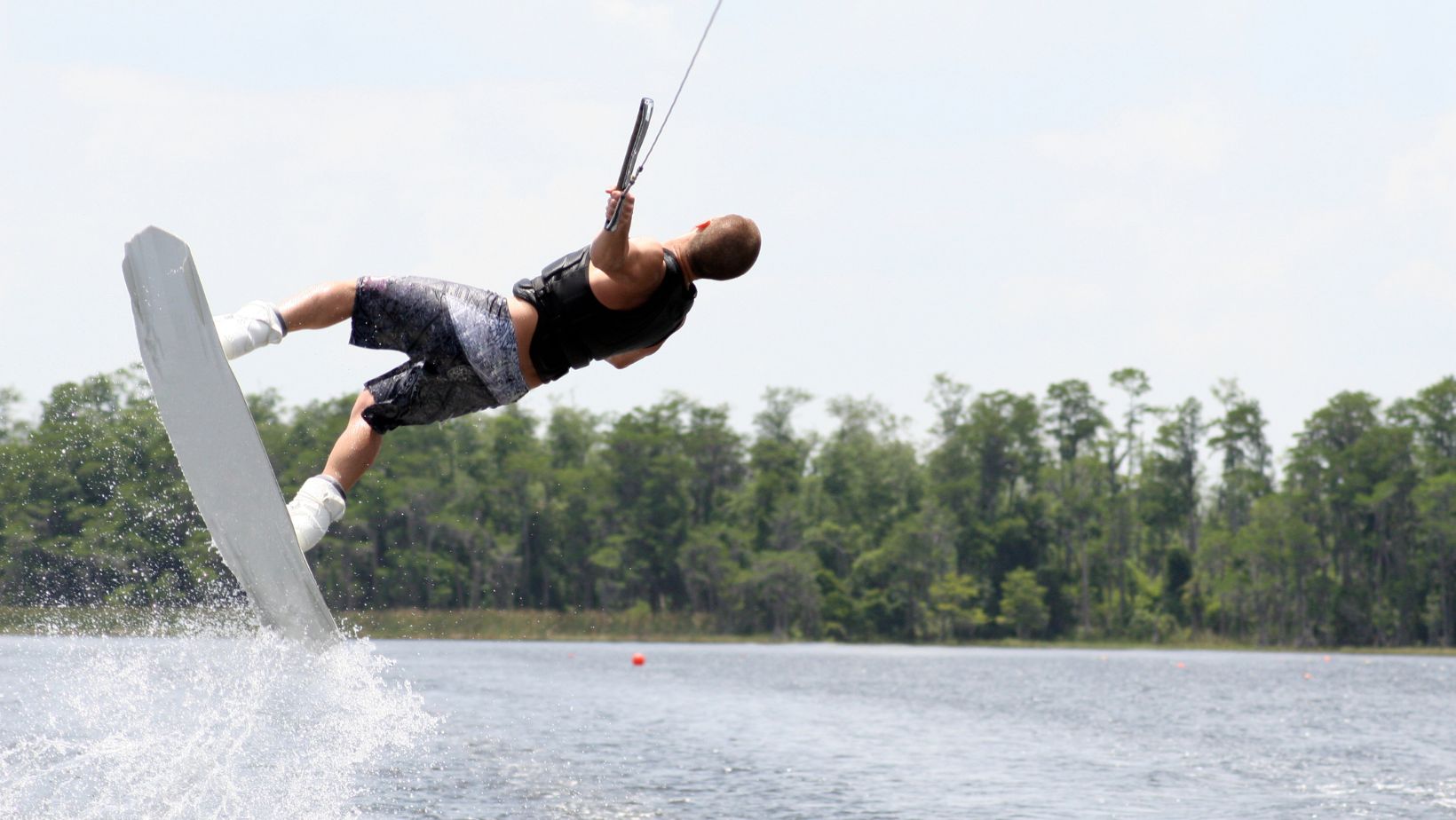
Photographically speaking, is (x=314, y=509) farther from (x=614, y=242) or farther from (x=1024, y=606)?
(x=1024, y=606)

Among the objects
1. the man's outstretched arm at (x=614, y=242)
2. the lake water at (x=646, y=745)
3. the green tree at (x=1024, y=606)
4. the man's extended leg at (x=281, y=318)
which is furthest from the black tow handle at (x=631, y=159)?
the green tree at (x=1024, y=606)

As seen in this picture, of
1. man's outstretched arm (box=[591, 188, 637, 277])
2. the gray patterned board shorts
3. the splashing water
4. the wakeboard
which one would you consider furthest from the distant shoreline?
man's outstretched arm (box=[591, 188, 637, 277])

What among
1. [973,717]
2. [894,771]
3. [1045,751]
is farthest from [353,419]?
[973,717]

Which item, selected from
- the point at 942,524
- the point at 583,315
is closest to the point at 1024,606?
the point at 942,524

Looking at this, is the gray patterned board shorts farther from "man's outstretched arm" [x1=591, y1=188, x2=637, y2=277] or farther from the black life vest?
"man's outstretched arm" [x1=591, y1=188, x2=637, y2=277]

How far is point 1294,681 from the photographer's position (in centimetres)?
3969

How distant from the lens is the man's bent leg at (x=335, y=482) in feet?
19.1

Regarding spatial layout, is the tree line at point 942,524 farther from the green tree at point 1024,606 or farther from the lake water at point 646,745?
the lake water at point 646,745

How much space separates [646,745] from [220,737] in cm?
488

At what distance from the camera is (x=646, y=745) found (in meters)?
17.2

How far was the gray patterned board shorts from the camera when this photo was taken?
19.1 feet

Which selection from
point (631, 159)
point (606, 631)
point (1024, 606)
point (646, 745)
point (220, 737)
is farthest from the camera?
point (1024, 606)

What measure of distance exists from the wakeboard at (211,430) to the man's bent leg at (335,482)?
0.07 m

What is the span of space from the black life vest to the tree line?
5712 cm
